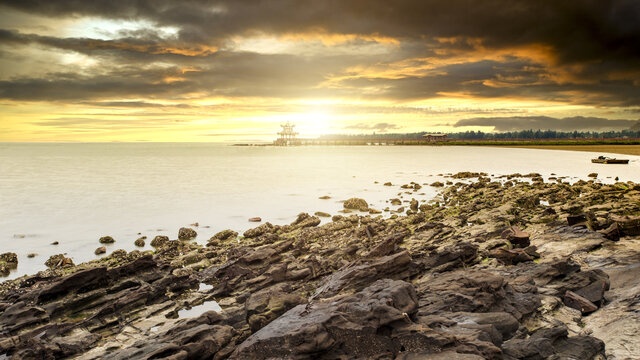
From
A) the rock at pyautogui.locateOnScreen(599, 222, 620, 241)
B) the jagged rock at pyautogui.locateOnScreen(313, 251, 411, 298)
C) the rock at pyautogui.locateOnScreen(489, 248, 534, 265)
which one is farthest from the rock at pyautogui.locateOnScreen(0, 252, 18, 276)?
the rock at pyautogui.locateOnScreen(599, 222, 620, 241)

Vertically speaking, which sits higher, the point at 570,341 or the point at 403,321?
the point at 403,321

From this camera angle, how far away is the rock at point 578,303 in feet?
28.7

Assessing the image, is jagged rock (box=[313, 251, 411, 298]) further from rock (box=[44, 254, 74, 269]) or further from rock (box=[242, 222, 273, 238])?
rock (box=[44, 254, 74, 269])

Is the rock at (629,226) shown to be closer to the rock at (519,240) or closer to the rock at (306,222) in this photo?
the rock at (519,240)

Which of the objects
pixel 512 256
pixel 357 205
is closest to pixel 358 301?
pixel 512 256

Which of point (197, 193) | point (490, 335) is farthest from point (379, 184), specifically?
point (490, 335)

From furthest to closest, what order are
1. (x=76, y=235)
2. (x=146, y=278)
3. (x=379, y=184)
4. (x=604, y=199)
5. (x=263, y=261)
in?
(x=379, y=184) → (x=76, y=235) → (x=604, y=199) → (x=263, y=261) → (x=146, y=278)

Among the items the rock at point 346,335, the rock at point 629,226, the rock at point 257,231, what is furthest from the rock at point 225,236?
the rock at point 629,226

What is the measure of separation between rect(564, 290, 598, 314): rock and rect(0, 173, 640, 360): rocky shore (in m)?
0.03

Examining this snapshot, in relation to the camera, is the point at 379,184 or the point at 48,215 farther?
the point at 379,184

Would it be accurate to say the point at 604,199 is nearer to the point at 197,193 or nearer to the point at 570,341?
the point at 570,341

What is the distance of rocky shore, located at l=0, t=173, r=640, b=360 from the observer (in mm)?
7105

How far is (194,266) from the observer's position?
578 inches

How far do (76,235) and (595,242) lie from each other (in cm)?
2735
